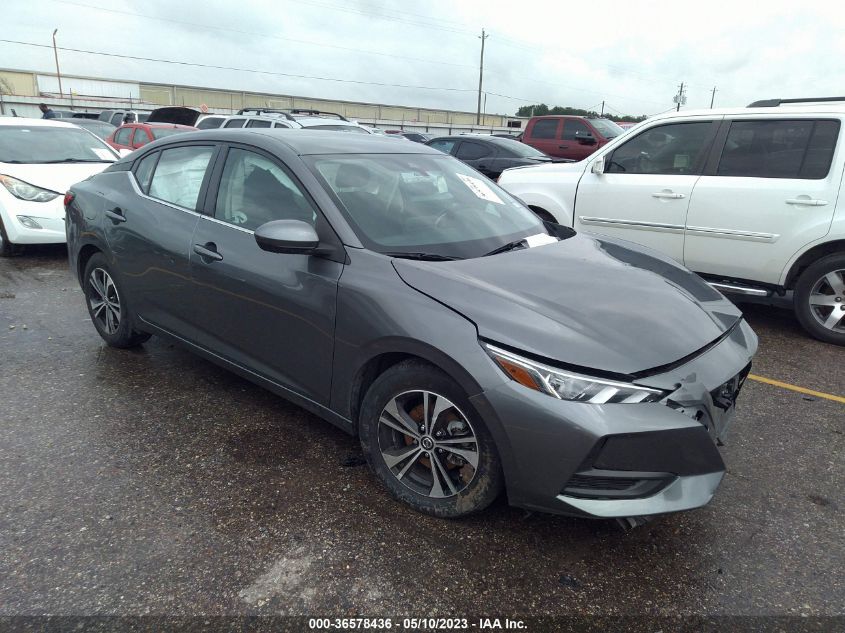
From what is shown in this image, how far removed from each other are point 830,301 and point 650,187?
1.74 m

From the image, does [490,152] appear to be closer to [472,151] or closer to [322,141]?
[472,151]

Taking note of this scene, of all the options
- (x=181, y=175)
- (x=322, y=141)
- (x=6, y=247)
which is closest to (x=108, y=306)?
(x=181, y=175)

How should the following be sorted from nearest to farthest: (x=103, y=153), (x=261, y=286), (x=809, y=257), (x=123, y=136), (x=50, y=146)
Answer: (x=261, y=286) → (x=809, y=257) → (x=50, y=146) → (x=103, y=153) → (x=123, y=136)

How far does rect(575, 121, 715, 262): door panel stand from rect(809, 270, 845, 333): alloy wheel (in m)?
1.09

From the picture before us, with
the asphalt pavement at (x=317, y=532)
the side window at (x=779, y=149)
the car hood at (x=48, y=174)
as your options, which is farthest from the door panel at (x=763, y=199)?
the car hood at (x=48, y=174)

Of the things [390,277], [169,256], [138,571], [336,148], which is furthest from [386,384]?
[169,256]

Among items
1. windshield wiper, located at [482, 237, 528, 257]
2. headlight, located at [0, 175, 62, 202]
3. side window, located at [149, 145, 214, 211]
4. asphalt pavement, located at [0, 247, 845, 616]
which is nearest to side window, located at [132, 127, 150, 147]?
headlight, located at [0, 175, 62, 202]

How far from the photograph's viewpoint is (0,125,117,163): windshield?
25.3ft

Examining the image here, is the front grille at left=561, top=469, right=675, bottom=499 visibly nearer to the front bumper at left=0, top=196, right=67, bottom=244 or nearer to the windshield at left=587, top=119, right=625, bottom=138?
the front bumper at left=0, top=196, right=67, bottom=244

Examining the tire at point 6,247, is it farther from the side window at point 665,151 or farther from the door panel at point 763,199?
the door panel at point 763,199

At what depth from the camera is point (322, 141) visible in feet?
11.5

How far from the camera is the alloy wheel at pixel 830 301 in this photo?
4.95 m

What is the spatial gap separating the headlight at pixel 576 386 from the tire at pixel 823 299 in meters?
3.57

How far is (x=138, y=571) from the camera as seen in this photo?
2385 mm
